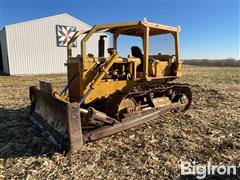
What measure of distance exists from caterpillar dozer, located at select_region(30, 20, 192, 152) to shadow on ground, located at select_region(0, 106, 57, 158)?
213 millimetres

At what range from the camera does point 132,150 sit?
442 centimetres

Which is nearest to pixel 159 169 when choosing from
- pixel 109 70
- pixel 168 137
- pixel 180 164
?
pixel 180 164

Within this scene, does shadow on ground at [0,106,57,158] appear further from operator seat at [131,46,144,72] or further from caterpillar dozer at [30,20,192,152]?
operator seat at [131,46,144,72]

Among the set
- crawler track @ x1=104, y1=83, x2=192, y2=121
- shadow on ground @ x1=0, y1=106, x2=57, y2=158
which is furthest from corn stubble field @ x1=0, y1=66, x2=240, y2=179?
crawler track @ x1=104, y1=83, x2=192, y2=121

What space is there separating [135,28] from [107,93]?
6.25ft

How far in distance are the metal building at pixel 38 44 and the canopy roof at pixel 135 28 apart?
15.2 meters

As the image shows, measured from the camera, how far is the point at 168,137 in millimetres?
5066

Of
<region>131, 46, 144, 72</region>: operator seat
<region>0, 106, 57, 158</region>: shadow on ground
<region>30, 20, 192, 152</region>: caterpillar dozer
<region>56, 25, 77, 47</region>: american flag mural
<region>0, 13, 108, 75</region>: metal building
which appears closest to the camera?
<region>0, 106, 57, 158</region>: shadow on ground

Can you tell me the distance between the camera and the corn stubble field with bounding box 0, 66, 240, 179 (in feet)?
12.1

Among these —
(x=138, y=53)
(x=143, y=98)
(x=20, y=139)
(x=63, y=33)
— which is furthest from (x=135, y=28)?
(x=63, y=33)

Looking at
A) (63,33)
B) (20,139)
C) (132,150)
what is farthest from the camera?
(63,33)

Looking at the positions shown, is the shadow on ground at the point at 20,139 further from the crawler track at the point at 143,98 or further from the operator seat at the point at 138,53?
the operator seat at the point at 138,53

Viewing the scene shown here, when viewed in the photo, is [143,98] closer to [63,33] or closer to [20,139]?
[20,139]

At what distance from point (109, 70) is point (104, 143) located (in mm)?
1785
